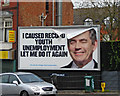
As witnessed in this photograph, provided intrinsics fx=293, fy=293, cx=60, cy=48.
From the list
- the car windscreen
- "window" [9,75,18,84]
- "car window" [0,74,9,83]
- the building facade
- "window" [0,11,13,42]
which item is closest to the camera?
the car windscreen

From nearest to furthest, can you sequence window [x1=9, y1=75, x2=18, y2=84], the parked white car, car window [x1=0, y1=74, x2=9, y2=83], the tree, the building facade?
the parked white car, window [x1=9, y1=75, x2=18, y2=84], car window [x1=0, y1=74, x2=9, y2=83], the building facade, the tree

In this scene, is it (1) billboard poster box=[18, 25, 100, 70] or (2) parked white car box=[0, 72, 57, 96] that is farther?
(1) billboard poster box=[18, 25, 100, 70]

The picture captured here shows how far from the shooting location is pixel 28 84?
51.4ft

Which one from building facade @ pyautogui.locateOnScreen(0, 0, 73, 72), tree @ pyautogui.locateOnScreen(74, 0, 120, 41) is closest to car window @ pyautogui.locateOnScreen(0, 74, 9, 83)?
building facade @ pyautogui.locateOnScreen(0, 0, 73, 72)

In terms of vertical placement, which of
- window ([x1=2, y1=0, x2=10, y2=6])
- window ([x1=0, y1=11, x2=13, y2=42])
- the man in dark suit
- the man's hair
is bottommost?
the man in dark suit

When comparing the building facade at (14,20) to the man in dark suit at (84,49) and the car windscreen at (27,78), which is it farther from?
the car windscreen at (27,78)

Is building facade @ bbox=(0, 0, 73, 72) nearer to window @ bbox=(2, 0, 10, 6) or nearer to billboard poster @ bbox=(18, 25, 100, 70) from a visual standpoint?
window @ bbox=(2, 0, 10, 6)

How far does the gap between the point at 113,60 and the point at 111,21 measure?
12705 mm

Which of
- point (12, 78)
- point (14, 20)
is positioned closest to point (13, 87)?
point (12, 78)

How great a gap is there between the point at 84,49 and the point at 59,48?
1.88 metres

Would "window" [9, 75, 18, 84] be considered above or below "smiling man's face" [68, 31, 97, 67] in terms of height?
below

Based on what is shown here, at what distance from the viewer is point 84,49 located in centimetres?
2153

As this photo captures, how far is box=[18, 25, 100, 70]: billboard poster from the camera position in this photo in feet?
70.6

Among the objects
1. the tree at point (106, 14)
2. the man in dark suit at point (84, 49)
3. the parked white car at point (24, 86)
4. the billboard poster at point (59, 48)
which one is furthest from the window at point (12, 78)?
the tree at point (106, 14)
